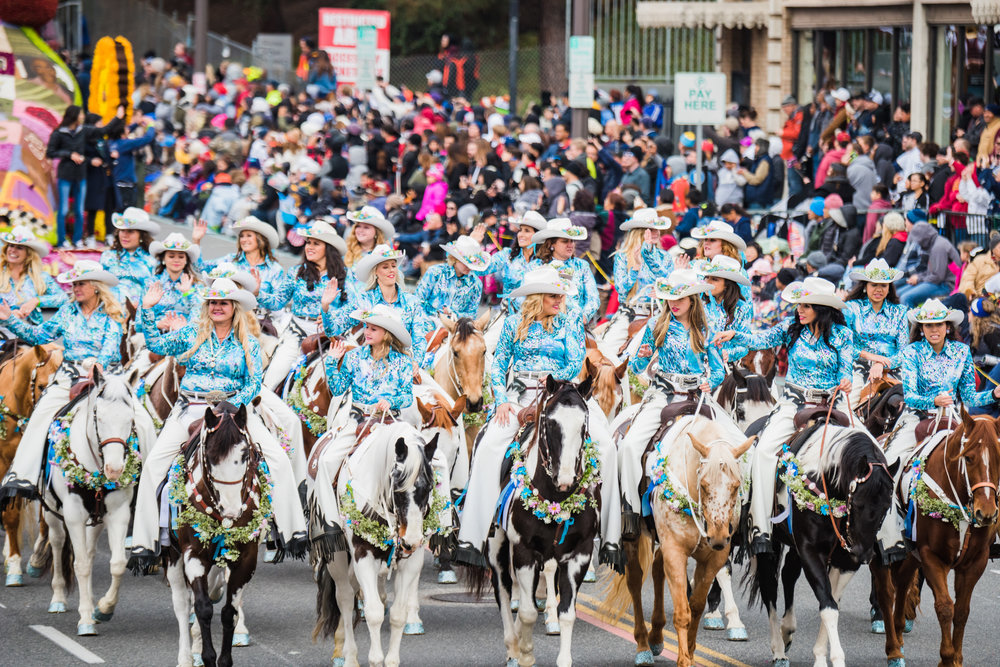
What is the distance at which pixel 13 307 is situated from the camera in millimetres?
13266

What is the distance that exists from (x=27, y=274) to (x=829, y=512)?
7.37 metres

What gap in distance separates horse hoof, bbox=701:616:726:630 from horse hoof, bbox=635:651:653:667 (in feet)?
3.85

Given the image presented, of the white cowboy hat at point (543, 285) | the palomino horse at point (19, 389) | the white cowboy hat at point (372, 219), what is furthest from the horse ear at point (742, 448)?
the palomino horse at point (19, 389)

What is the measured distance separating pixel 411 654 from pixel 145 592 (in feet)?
9.74

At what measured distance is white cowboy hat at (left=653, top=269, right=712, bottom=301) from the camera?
444 inches

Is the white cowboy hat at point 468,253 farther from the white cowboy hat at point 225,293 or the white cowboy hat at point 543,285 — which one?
the white cowboy hat at point 225,293

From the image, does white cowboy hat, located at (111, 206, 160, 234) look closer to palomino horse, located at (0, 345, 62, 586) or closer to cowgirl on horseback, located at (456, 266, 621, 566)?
palomino horse, located at (0, 345, 62, 586)

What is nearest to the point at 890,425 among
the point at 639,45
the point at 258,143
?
the point at 258,143

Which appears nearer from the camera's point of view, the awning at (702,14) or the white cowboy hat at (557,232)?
the white cowboy hat at (557,232)

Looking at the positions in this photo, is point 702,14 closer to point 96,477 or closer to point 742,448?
point 96,477

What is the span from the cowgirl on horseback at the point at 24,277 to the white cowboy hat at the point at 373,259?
2580 millimetres

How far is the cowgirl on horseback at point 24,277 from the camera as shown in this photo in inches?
526

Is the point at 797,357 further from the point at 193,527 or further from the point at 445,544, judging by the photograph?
the point at 193,527

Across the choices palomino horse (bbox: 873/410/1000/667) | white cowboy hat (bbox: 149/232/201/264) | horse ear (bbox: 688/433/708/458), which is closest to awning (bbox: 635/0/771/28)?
white cowboy hat (bbox: 149/232/201/264)
